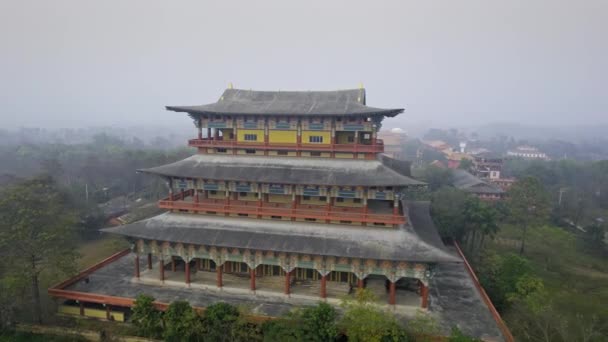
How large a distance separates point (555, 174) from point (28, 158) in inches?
4885

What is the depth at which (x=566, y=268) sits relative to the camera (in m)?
39.3

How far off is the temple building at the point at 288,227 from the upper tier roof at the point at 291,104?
127mm

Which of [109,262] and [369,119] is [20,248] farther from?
[369,119]

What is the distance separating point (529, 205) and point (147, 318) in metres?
41.6

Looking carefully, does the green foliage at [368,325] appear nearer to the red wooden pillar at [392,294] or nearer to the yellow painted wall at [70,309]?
the red wooden pillar at [392,294]

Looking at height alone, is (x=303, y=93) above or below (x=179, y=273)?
above

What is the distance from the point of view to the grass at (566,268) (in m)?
30.1

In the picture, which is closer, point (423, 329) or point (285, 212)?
point (423, 329)

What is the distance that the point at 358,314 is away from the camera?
19328mm

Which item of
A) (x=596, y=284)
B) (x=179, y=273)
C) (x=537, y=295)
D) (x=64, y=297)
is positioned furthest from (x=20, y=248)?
(x=596, y=284)

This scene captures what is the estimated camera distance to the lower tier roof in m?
22.9

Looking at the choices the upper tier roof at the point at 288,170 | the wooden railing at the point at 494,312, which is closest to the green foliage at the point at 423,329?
the wooden railing at the point at 494,312

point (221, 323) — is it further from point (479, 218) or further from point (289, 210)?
A: point (479, 218)

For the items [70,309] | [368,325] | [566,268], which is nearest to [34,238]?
[70,309]
